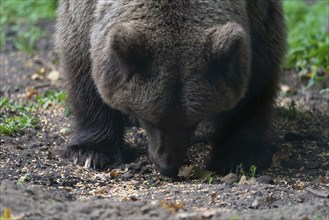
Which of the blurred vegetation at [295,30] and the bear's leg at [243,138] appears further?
the blurred vegetation at [295,30]

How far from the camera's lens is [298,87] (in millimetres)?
11773

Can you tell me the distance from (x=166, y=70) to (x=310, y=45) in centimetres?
630

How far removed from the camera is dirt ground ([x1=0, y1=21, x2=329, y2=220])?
542 centimetres

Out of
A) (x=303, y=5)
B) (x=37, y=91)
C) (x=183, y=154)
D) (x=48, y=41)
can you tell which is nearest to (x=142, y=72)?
(x=183, y=154)

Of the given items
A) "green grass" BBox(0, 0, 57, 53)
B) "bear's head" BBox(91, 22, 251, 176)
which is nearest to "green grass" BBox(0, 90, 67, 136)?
"bear's head" BBox(91, 22, 251, 176)

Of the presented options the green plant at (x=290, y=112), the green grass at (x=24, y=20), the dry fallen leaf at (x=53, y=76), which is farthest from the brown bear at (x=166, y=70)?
the green grass at (x=24, y=20)

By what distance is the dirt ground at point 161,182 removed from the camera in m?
5.42

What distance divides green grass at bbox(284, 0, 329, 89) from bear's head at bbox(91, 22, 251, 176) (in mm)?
4961

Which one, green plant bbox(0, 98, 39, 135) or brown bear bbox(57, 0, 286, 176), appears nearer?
brown bear bbox(57, 0, 286, 176)

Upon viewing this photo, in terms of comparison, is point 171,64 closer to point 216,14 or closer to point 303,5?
point 216,14

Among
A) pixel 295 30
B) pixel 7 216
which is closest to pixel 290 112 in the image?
pixel 7 216

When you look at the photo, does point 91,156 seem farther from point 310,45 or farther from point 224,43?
point 310,45

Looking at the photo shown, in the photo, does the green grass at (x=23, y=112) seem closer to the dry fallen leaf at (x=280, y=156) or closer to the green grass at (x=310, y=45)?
the dry fallen leaf at (x=280, y=156)

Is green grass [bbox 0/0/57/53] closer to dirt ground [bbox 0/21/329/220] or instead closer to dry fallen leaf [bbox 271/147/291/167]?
dirt ground [bbox 0/21/329/220]
